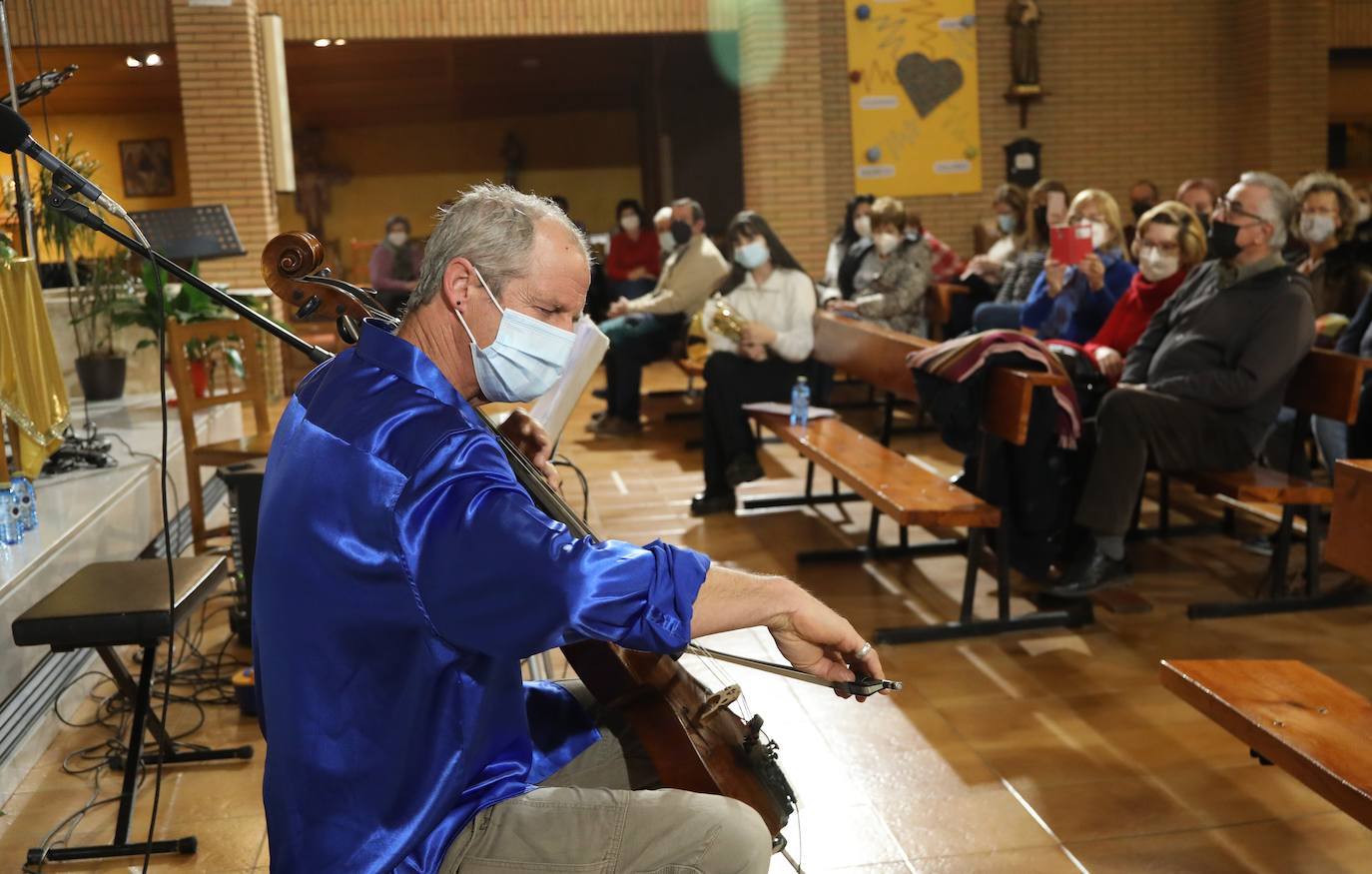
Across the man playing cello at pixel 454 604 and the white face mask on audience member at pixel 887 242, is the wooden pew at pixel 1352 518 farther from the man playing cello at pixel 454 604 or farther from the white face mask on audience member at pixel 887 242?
the white face mask on audience member at pixel 887 242

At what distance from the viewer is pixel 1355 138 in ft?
47.8

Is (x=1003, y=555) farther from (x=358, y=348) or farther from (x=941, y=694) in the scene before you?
(x=358, y=348)

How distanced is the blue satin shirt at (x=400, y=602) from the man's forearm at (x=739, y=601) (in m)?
0.02

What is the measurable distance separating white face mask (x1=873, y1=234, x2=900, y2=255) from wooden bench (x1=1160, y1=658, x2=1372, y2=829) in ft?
17.3

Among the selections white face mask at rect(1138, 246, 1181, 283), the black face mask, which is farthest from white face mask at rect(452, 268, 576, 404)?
white face mask at rect(1138, 246, 1181, 283)

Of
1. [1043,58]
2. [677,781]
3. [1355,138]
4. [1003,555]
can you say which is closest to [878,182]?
[1043,58]

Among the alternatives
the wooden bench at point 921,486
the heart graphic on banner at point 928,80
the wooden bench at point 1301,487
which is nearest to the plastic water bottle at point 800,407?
the wooden bench at point 921,486

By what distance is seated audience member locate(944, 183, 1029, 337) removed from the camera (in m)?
8.64

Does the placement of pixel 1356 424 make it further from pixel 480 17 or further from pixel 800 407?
pixel 480 17

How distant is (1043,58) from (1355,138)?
5057mm

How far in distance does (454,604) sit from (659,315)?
670 centimetres

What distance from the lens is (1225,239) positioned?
4.30 metres

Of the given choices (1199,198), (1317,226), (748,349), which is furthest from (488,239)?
(1199,198)

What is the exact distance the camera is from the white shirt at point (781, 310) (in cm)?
609
